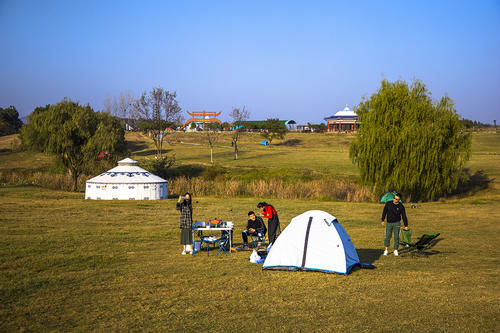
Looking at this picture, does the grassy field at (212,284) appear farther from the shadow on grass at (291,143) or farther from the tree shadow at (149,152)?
the shadow on grass at (291,143)

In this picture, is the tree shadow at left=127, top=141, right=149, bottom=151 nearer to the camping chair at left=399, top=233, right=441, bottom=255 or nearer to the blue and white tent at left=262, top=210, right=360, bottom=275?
the camping chair at left=399, top=233, right=441, bottom=255

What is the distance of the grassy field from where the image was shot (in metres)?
9.56

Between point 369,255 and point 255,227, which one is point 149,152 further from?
point 369,255

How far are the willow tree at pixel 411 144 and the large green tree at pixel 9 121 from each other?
82.0 metres

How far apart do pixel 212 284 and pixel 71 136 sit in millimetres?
39523

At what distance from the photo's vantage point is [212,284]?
40.6ft

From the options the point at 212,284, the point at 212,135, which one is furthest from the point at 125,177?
the point at 212,135

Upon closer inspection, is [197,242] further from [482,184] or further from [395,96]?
[482,184]

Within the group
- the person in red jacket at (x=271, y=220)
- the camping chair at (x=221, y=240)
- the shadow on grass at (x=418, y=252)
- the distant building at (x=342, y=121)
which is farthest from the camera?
the distant building at (x=342, y=121)

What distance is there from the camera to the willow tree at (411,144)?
3538 cm

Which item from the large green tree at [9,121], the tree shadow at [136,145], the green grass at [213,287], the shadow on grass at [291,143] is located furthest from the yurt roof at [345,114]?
the green grass at [213,287]

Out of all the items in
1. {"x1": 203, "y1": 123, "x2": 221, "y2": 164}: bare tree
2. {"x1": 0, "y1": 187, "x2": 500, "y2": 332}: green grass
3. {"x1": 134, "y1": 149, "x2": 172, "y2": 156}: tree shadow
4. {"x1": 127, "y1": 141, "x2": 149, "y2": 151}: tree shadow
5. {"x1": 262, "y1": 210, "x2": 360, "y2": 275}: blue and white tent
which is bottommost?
{"x1": 0, "y1": 187, "x2": 500, "y2": 332}: green grass

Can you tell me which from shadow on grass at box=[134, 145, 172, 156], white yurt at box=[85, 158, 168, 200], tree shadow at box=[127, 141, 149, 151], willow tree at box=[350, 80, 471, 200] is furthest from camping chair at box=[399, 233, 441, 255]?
tree shadow at box=[127, 141, 149, 151]

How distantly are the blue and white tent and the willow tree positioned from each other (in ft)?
75.5
